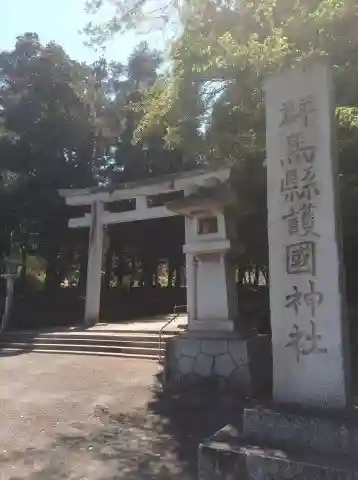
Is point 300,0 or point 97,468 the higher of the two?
point 300,0

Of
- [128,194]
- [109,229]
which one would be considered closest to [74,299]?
[109,229]

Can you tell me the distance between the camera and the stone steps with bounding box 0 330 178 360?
10.8 m

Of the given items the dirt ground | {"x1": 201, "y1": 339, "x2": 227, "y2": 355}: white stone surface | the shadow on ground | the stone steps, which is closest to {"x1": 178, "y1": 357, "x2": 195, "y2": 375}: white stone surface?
{"x1": 201, "y1": 339, "x2": 227, "y2": 355}: white stone surface

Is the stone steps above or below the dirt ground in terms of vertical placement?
above

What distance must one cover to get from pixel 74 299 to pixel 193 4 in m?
16.5

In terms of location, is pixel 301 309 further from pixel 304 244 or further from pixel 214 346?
pixel 214 346

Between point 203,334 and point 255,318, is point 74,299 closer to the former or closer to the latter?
point 255,318

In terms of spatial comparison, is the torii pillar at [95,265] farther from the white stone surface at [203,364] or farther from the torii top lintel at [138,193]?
the white stone surface at [203,364]

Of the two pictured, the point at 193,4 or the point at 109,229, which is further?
the point at 109,229

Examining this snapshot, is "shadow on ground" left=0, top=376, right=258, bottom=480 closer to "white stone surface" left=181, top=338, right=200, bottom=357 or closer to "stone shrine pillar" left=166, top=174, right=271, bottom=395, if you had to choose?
"stone shrine pillar" left=166, top=174, right=271, bottom=395

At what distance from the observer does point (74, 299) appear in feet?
68.6

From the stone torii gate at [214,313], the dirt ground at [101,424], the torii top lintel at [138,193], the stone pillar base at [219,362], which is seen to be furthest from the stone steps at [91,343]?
the torii top lintel at [138,193]

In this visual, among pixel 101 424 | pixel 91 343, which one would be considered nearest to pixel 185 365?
pixel 101 424

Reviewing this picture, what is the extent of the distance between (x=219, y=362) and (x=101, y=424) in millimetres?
2339
